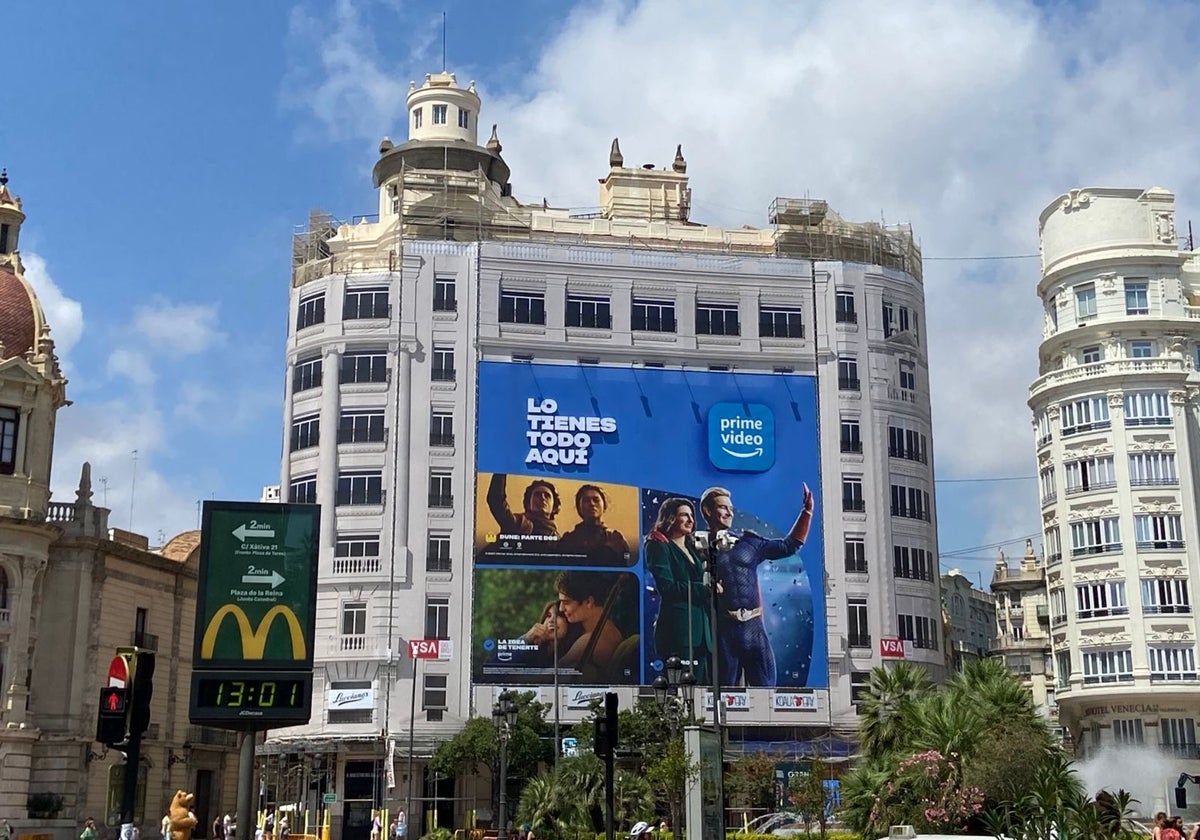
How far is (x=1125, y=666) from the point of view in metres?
65.0

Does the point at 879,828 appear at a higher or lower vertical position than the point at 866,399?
lower

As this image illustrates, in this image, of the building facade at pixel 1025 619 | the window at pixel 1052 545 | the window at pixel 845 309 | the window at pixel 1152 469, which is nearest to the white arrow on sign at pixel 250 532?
the window at pixel 845 309

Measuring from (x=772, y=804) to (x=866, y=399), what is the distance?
20.1 m

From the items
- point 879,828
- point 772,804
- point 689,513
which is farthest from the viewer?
point 689,513

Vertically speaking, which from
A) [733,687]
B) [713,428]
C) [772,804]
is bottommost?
[772,804]

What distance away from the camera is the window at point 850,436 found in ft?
226

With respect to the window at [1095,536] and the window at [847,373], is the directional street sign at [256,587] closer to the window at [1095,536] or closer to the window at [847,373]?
the window at [847,373]

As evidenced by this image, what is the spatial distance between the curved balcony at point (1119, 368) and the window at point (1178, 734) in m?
16.1

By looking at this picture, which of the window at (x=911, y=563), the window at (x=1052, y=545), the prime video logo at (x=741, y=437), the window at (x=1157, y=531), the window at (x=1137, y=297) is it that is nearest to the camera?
the window at (x=1157, y=531)

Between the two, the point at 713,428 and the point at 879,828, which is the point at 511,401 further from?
the point at 879,828

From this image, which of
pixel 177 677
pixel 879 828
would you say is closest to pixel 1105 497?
pixel 879 828

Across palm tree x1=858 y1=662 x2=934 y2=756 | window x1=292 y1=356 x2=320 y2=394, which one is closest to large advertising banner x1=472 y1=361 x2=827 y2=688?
window x1=292 y1=356 x2=320 y2=394

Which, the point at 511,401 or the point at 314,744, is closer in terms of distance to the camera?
the point at 314,744

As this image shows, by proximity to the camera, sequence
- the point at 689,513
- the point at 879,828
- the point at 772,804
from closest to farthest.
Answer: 1. the point at 879,828
2. the point at 772,804
3. the point at 689,513
